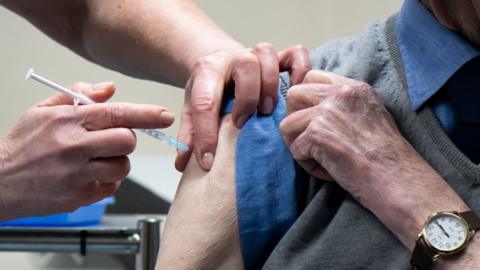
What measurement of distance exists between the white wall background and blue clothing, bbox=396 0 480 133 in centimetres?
244

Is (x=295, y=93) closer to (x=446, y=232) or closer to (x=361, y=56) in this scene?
(x=361, y=56)

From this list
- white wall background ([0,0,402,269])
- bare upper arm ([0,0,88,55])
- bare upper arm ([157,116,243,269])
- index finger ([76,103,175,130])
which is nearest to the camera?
bare upper arm ([157,116,243,269])

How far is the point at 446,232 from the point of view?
2.82 feet

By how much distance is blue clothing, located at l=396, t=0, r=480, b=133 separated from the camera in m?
0.95

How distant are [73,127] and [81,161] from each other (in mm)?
61

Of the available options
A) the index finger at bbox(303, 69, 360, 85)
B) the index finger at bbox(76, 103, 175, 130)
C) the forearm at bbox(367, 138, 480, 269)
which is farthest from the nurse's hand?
the forearm at bbox(367, 138, 480, 269)

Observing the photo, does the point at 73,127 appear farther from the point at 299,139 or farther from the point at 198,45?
the point at 299,139

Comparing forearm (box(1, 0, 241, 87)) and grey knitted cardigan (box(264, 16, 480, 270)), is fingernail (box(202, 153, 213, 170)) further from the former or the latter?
forearm (box(1, 0, 241, 87))

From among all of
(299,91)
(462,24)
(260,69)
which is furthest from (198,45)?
(462,24)

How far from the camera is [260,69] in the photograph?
1068 millimetres

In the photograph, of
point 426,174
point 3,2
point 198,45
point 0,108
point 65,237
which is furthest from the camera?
point 0,108

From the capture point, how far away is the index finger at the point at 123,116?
1081 millimetres

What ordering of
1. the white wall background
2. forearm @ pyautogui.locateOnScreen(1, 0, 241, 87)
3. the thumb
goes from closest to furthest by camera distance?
the thumb < forearm @ pyautogui.locateOnScreen(1, 0, 241, 87) < the white wall background

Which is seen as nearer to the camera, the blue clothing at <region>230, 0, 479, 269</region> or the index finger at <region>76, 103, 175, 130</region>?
the blue clothing at <region>230, 0, 479, 269</region>
